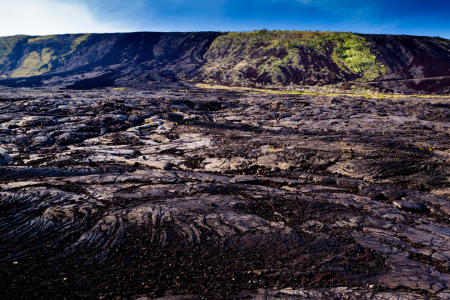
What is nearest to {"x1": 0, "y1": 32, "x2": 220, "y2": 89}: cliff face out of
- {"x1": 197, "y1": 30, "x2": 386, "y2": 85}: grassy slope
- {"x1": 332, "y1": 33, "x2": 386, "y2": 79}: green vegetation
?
{"x1": 197, "y1": 30, "x2": 386, "y2": 85}: grassy slope

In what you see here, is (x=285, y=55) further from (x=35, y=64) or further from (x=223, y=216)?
(x=35, y=64)

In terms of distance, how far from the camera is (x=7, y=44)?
4855 inches

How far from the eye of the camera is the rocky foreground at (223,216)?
468cm

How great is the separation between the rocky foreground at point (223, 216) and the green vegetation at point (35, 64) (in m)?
123

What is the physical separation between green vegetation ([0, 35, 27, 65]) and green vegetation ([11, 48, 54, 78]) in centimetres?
1267

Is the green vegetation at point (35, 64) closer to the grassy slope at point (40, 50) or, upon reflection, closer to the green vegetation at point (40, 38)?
the grassy slope at point (40, 50)

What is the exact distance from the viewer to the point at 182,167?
11.2 m

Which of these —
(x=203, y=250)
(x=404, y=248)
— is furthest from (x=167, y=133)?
(x=404, y=248)

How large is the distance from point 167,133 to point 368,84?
73.5 m

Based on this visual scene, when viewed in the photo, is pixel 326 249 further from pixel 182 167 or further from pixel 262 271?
pixel 182 167

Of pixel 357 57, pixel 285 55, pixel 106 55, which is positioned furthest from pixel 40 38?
pixel 357 57

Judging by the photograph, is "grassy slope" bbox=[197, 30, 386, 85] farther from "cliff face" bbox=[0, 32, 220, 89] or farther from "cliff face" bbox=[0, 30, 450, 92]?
"cliff face" bbox=[0, 32, 220, 89]

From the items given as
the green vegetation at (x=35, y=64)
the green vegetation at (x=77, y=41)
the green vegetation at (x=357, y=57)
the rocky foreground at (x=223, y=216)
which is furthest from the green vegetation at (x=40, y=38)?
the rocky foreground at (x=223, y=216)

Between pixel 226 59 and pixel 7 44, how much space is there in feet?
410
